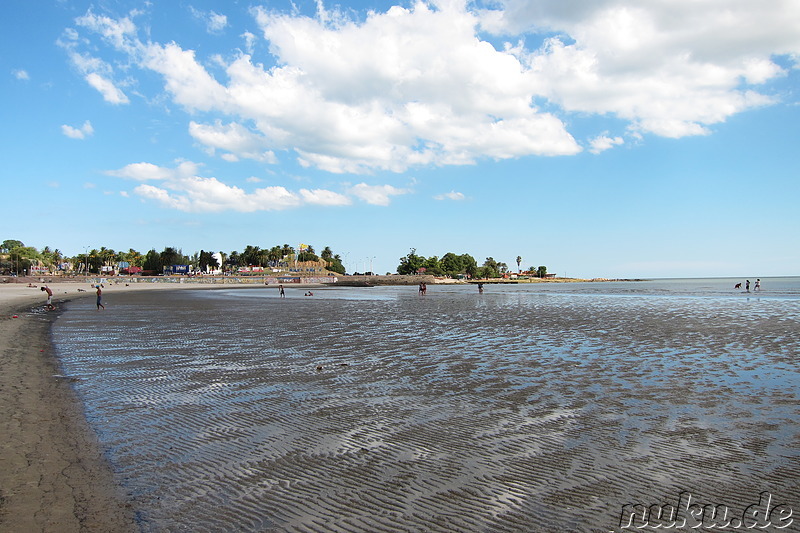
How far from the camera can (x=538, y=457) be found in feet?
23.4

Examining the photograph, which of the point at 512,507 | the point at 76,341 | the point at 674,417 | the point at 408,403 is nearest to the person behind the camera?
the point at 512,507

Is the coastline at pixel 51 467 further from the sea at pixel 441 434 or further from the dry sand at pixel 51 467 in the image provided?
the sea at pixel 441 434

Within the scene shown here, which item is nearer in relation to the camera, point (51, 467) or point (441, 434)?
point (51, 467)

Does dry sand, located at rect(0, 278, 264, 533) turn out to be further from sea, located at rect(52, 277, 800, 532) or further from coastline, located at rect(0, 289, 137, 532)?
sea, located at rect(52, 277, 800, 532)

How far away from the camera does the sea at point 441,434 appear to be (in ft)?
18.2

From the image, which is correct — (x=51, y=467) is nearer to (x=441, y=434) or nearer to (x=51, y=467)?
(x=51, y=467)

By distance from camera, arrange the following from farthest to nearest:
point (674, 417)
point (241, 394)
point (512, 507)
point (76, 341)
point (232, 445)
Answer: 1. point (76, 341)
2. point (241, 394)
3. point (674, 417)
4. point (232, 445)
5. point (512, 507)

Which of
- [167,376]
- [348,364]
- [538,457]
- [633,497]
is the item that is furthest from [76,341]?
[633,497]

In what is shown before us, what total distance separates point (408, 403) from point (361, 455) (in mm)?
3290

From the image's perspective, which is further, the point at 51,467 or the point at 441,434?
the point at 441,434

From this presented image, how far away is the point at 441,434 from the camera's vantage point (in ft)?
27.3

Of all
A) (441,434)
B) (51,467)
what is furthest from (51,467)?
(441,434)

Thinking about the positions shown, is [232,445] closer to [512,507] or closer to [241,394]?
[241,394]

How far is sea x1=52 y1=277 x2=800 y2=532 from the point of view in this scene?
555 centimetres
